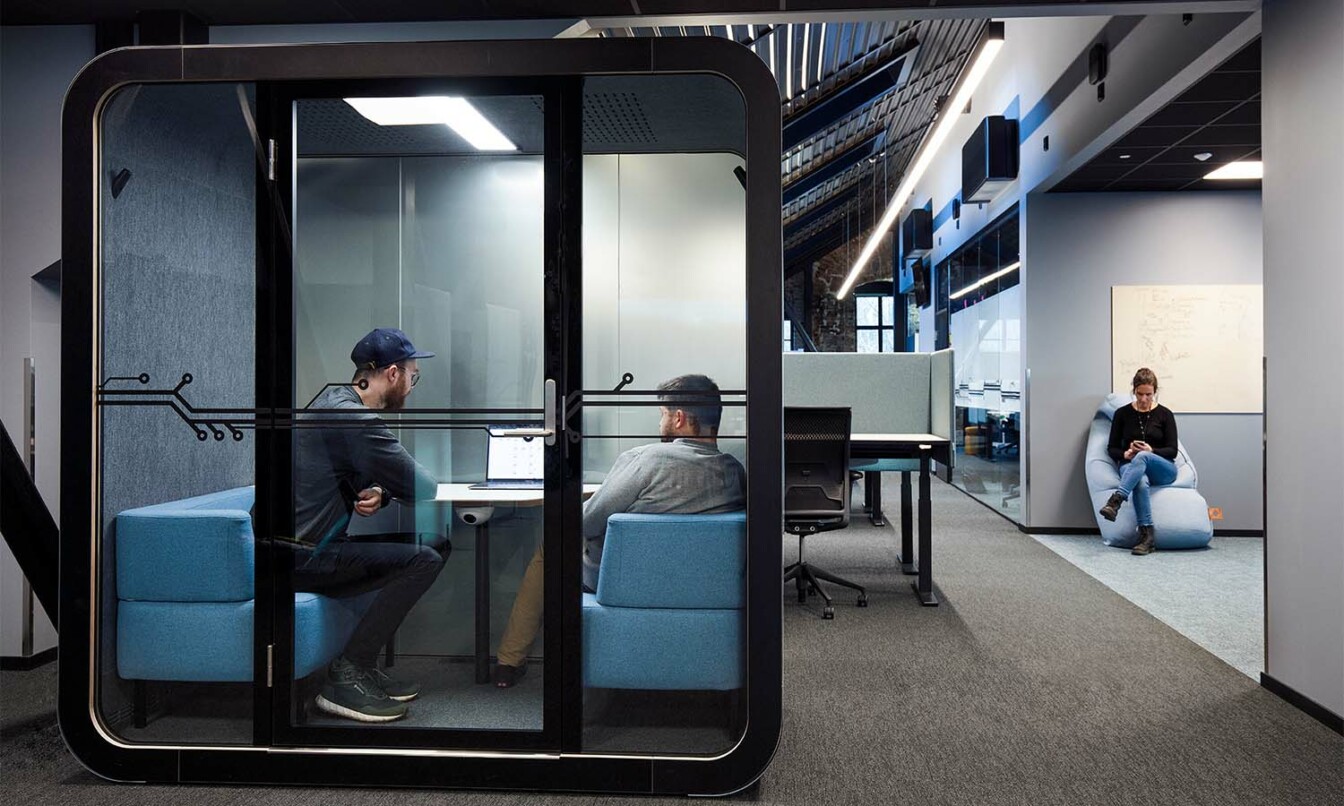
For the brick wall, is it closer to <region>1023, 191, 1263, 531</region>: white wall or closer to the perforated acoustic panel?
<region>1023, 191, 1263, 531</region>: white wall

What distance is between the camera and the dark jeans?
8.46ft

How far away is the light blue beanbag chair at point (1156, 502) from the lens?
6000 mm

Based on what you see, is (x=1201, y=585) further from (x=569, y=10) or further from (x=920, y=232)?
(x=920, y=232)

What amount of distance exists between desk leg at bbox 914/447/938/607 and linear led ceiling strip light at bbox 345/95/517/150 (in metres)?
3.02

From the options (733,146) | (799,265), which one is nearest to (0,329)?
(733,146)

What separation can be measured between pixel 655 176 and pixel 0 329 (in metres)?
2.66

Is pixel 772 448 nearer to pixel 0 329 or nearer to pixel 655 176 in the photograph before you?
pixel 655 176

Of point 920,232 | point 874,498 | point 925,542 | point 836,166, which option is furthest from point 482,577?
point 836,166

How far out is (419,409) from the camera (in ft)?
8.29

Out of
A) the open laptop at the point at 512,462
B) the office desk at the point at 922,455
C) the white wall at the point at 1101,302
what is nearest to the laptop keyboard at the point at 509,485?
the open laptop at the point at 512,462

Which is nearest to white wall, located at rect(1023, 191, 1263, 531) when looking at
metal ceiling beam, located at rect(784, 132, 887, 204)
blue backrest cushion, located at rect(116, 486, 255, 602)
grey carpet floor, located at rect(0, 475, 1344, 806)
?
grey carpet floor, located at rect(0, 475, 1344, 806)

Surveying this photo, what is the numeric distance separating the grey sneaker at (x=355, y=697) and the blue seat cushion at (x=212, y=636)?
0.19ft

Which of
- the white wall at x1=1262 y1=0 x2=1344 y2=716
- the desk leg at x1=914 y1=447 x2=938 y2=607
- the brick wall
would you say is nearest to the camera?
the white wall at x1=1262 y1=0 x2=1344 y2=716

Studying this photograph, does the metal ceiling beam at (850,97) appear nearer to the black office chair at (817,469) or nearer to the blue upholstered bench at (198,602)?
the black office chair at (817,469)
